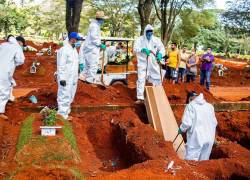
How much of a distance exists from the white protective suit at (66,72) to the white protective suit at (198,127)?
3.10m

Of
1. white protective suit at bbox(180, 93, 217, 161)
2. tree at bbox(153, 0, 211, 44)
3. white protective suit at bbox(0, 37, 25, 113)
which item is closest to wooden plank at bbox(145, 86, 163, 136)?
white protective suit at bbox(180, 93, 217, 161)

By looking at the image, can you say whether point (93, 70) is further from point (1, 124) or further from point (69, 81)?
point (1, 124)

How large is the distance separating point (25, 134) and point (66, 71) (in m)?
2.24

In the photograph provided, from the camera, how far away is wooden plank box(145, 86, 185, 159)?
1107 cm

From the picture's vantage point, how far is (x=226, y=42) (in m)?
59.4

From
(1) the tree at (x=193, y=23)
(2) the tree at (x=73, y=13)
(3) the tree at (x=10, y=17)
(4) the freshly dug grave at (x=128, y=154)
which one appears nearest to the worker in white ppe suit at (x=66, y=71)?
(4) the freshly dug grave at (x=128, y=154)

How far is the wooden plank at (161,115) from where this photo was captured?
1107 cm

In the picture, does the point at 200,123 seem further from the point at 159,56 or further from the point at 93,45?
the point at 93,45

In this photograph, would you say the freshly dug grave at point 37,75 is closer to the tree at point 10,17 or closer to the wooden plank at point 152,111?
the wooden plank at point 152,111

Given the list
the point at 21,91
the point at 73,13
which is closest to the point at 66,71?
the point at 21,91

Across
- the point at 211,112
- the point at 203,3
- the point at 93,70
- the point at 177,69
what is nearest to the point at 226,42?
the point at 203,3

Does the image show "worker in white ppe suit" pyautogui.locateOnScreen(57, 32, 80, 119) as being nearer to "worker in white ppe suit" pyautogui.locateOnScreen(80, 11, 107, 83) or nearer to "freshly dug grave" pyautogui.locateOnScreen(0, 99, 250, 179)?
"freshly dug grave" pyautogui.locateOnScreen(0, 99, 250, 179)

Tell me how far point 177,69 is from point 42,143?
10895 millimetres

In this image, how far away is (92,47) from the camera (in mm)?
13992
